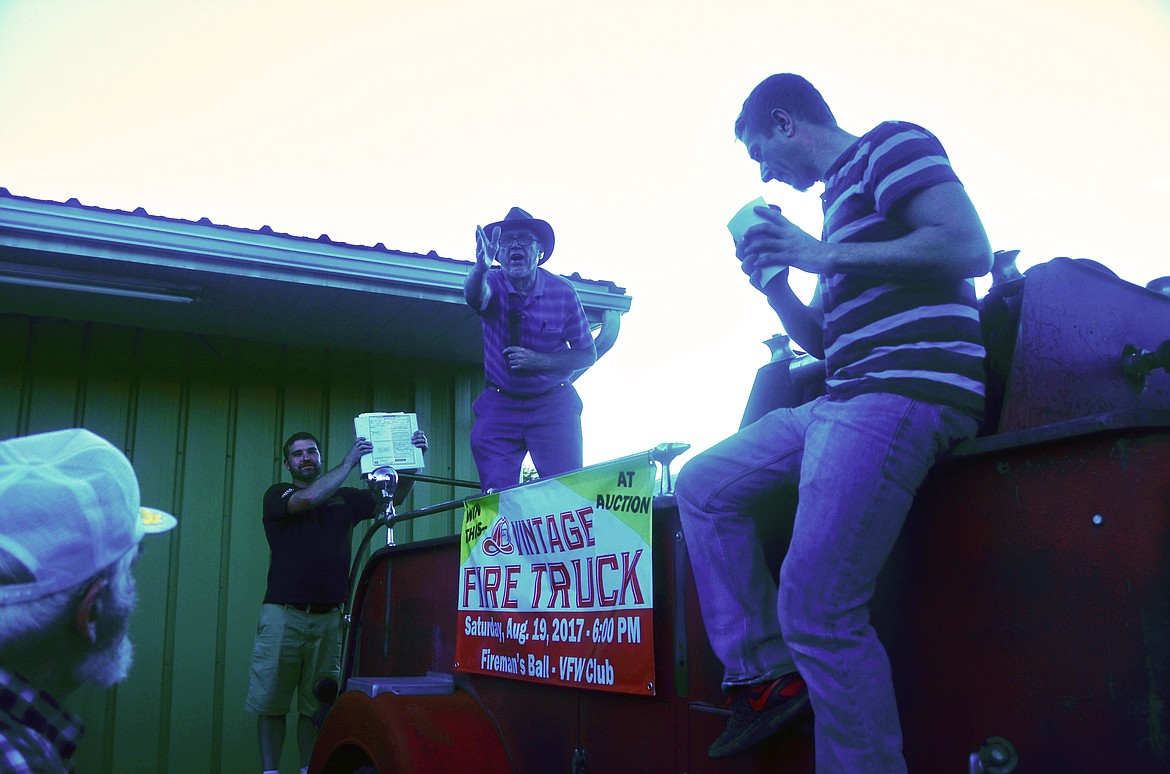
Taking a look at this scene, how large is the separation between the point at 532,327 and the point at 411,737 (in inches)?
92.3

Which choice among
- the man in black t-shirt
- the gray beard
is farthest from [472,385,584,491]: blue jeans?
the gray beard

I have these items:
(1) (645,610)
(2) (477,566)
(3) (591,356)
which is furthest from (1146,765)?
(3) (591,356)

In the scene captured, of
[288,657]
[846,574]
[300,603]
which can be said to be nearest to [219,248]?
[300,603]

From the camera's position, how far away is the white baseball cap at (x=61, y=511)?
1.29 m

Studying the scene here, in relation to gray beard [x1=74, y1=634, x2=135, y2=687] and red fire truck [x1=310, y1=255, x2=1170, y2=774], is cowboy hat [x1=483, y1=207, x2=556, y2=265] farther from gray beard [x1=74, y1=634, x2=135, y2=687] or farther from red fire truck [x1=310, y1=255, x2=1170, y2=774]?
gray beard [x1=74, y1=634, x2=135, y2=687]

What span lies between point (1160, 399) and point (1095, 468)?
0.81 m

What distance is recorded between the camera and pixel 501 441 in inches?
177

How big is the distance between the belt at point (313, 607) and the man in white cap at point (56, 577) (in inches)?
169

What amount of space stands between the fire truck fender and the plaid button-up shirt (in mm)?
1441

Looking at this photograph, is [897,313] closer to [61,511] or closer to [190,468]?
[61,511]

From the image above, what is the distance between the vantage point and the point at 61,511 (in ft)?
4.33

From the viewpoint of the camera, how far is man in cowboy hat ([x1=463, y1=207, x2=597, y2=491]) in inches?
177

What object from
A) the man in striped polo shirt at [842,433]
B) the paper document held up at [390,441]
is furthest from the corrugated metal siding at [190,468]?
the man in striped polo shirt at [842,433]

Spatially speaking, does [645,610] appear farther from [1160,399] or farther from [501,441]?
[501,441]
